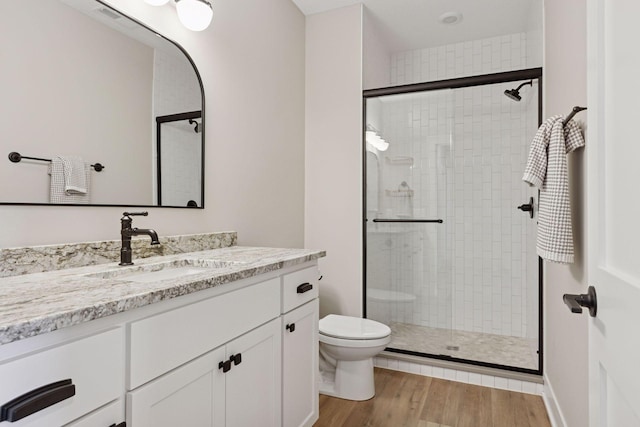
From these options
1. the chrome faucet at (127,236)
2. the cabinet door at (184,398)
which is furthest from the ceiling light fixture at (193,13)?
the cabinet door at (184,398)

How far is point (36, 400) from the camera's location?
0.64 m

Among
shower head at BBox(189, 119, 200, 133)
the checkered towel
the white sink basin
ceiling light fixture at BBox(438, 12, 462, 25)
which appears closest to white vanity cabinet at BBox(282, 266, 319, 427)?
the white sink basin

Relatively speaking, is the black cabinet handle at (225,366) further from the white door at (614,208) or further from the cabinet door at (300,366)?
the white door at (614,208)

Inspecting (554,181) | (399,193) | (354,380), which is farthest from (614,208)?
(399,193)

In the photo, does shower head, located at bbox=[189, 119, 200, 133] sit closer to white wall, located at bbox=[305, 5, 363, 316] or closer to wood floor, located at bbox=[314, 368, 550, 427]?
white wall, located at bbox=[305, 5, 363, 316]

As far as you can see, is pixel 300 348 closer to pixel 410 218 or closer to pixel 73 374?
pixel 73 374

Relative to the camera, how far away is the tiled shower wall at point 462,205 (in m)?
2.82

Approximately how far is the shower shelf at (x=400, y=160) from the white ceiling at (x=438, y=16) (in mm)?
1092

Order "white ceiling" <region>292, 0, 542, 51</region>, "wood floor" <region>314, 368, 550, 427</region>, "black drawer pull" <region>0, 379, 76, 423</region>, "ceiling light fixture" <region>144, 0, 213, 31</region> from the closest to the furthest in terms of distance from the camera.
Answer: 1. "black drawer pull" <region>0, 379, 76, 423</region>
2. "ceiling light fixture" <region>144, 0, 213, 31</region>
3. "wood floor" <region>314, 368, 550, 427</region>
4. "white ceiling" <region>292, 0, 542, 51</region>

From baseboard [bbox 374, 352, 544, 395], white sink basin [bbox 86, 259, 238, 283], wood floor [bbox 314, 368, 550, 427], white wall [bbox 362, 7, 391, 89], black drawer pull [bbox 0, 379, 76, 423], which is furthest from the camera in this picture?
white wall [bbox 362, 7, 391, 89]

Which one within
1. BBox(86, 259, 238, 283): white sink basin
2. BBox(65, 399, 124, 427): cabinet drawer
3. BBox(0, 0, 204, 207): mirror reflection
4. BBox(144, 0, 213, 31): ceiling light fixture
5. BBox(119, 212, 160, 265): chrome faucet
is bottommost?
BBox(65, 399, 124, 427): cabinet drawer

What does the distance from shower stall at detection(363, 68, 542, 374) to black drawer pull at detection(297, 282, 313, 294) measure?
1.14 m

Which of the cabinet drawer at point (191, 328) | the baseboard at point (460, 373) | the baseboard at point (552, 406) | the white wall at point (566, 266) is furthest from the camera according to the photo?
the baseboard at point (460, 373)

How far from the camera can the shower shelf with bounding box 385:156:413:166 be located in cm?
286
